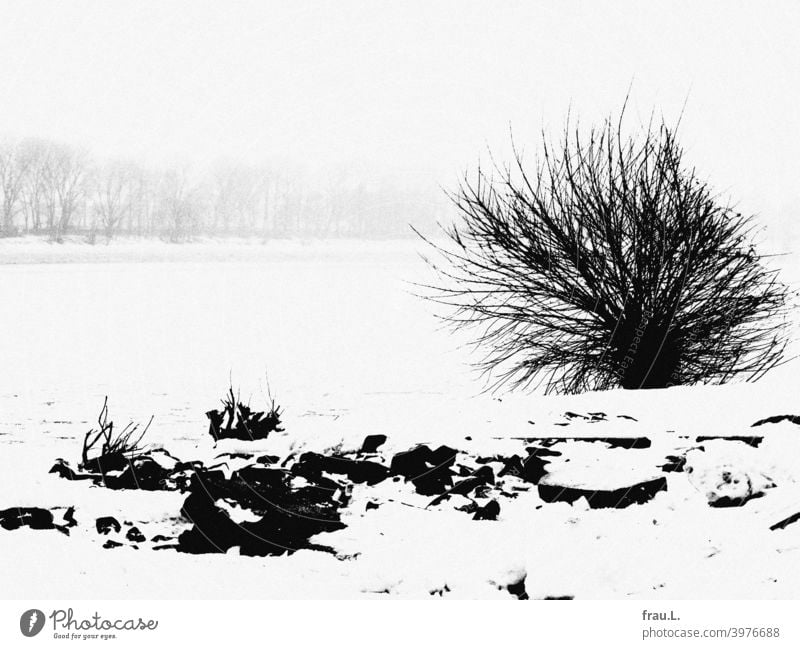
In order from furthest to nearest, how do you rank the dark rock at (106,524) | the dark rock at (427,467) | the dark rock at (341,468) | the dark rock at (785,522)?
the dark rock at (341,468)
the dark rock at (427,467)
the dark rock at (106,524)
the dark rock at (785,522)

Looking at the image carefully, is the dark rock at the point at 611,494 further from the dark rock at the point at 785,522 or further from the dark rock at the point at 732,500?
the dark rock at the point at 785,522

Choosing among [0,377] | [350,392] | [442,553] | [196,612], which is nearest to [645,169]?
[442,553]

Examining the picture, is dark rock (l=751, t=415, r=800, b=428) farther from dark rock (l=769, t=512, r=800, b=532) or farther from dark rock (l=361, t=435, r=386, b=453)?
dark rock (l=361, t=435, r=386, b=453)

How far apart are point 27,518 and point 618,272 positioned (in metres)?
8.58

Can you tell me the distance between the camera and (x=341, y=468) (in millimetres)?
4906

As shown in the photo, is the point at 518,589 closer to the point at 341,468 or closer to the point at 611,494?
the point at 611,494

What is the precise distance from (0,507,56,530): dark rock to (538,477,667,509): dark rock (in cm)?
278

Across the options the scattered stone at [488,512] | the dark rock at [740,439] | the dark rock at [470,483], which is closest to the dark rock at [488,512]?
the scattered stone at [488,512]

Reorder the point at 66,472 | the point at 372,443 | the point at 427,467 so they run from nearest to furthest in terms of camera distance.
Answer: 1. the point at 427,467
2. the point at 66,472
3. the point at 372,443

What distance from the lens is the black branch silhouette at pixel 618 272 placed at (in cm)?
1048

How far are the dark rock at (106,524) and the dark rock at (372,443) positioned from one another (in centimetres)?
186

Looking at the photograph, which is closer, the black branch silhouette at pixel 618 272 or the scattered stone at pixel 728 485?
the scattered stone at pixel 728 485

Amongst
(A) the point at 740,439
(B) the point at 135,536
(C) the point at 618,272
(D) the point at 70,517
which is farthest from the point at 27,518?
(C) the point at 618,272

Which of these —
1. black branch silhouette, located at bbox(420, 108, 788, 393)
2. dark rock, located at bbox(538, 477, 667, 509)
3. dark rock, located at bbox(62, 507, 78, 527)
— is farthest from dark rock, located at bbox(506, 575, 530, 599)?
black branch silhouette, located at bbox(420, 108, 788, 393)
